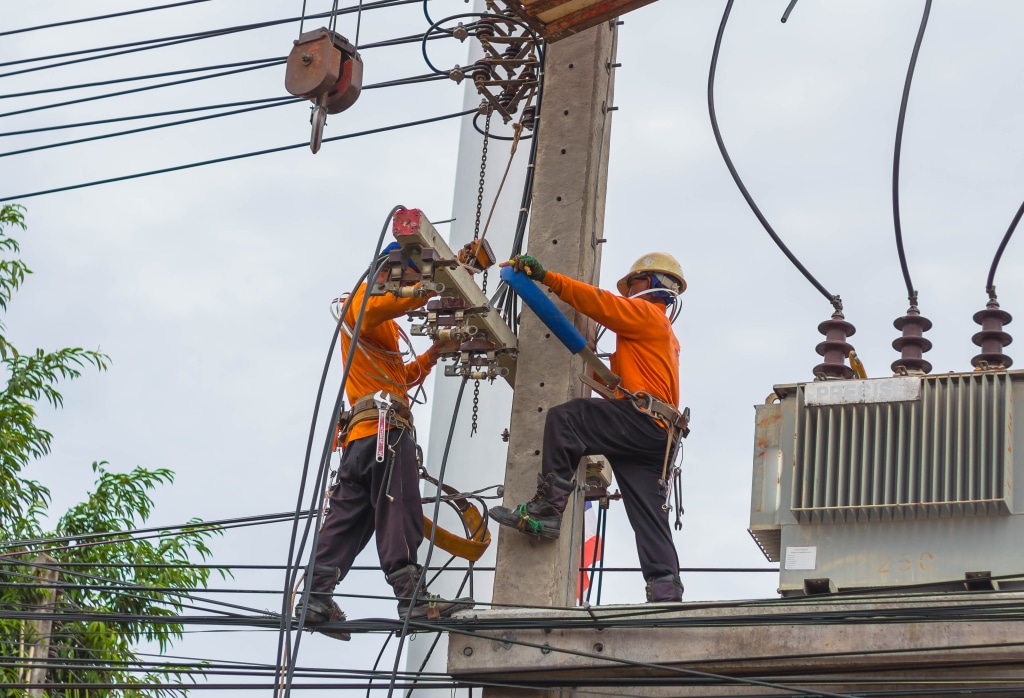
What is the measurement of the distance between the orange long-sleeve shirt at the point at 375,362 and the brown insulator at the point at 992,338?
2.76m

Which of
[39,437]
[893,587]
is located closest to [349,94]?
[893,587]

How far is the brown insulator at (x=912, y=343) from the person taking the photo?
737 cm

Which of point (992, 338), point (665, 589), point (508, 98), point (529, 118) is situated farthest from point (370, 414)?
point (992, 338)

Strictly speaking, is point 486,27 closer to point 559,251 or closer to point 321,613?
point 559,251

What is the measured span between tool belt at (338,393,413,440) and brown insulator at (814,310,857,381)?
211cm

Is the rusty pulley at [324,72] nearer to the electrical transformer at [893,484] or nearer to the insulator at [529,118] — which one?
the insulator at [529,118]

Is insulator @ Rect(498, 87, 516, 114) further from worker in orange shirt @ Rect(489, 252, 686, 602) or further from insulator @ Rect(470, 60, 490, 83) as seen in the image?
worker in orange shirt @ Rect(489, 252, 686, 602)

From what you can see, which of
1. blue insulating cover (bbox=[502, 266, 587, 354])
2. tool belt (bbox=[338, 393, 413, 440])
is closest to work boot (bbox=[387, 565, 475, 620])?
tool belt (bbox=[338, 393, 413, 440])

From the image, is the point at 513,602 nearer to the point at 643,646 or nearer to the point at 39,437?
the point at 643,646

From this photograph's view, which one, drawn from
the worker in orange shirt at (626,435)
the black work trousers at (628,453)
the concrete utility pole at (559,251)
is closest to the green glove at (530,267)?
the worker in orange shirt at (626,435)

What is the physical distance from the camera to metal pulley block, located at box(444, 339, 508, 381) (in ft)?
26.9

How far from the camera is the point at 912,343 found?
7410 millimetres

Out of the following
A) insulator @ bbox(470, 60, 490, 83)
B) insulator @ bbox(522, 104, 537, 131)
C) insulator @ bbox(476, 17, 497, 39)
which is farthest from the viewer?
insulator @ bbox(476, 17, 497, 39)

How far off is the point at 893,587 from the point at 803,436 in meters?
0.78
